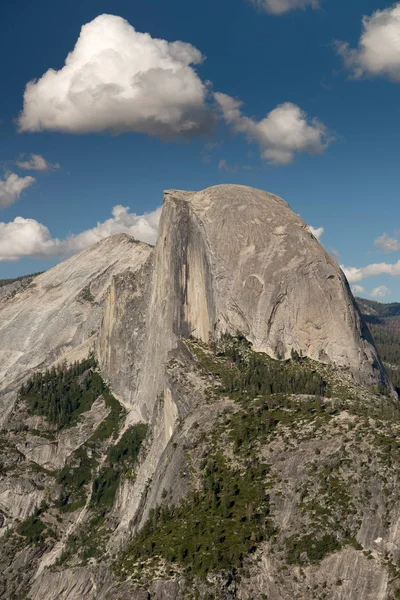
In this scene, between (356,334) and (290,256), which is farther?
(290,256)

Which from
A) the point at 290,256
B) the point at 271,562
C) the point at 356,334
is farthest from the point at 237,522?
the point at 290,256

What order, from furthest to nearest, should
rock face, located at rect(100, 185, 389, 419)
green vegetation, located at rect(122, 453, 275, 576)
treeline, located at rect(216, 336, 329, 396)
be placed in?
rock face, located at rect(100, 185, 389, 419) → treeline, located at rect(216, 336, 329, 396) → green vegetation, located at rect(122, 453, 275, 576)

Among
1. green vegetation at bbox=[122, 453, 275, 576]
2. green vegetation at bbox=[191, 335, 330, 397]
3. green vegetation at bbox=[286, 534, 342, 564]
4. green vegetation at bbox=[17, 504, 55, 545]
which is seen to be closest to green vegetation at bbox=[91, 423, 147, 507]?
green vegetation at bbox=[17, 504, 55, 545]

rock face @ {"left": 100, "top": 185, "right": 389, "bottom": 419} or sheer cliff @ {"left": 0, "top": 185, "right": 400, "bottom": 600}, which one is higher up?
rock face @ {"left": 100, "top": 185, "right": 389, "bottom": 419}

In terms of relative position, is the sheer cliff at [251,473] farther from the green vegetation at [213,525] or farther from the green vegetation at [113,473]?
the green vegetation at [113,473]

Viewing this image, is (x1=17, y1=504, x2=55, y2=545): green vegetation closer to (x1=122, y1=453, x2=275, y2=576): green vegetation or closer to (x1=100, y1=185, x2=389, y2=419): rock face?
(x1=100, y1=185, x2=389, y2=419): rock face

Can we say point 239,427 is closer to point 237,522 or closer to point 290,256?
point 237,522

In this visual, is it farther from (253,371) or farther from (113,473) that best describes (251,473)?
(113,473)

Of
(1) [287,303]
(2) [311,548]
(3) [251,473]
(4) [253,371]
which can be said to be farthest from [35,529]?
(2) [311,548]

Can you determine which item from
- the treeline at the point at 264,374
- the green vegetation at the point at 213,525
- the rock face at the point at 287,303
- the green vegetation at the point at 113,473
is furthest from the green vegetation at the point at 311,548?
the green vegetation at the point at 113,473
